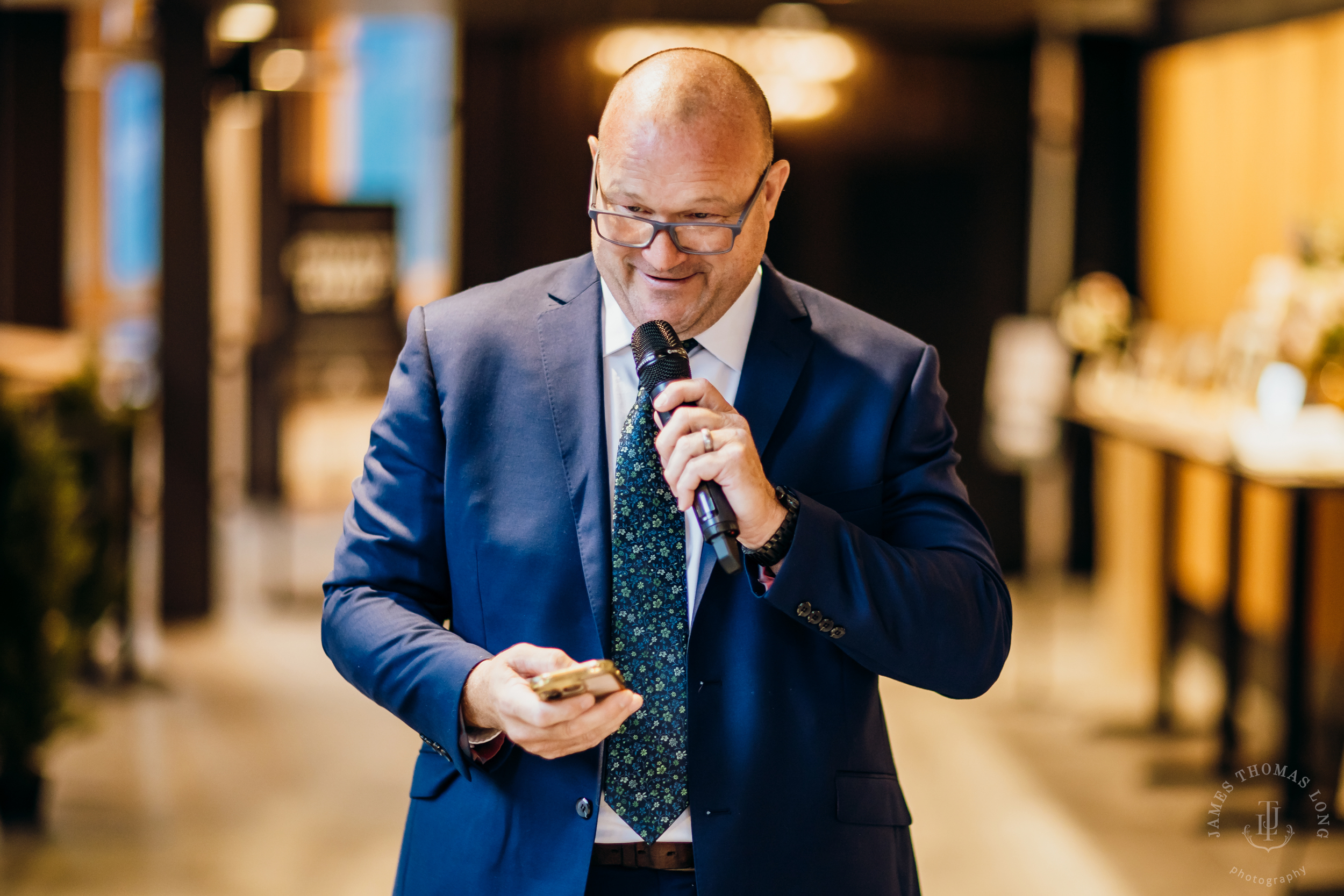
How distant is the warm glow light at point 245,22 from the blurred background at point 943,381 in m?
0.02

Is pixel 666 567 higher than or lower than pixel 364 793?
higher

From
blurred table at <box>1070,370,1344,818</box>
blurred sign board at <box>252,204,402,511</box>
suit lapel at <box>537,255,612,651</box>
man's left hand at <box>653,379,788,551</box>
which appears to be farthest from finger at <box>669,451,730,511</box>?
blurred sign board at <box>252,204,402,511</box>

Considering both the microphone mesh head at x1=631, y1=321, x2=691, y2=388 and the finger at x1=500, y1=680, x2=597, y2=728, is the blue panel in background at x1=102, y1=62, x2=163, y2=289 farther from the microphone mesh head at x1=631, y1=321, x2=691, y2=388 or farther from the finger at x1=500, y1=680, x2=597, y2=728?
the finger at x1=500, y1=680, x2=597, y2=728

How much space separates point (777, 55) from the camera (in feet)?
22.7

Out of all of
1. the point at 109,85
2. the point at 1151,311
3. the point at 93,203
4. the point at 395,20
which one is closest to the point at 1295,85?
the point at 1151,311

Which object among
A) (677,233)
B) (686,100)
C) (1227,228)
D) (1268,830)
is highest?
(1227,228)

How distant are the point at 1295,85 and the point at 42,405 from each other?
16.9 feet

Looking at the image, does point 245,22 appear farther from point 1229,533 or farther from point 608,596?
point 608,596

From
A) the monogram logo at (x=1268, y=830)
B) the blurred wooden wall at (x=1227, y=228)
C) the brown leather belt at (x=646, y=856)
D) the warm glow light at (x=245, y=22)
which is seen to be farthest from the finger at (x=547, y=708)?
the warm glow light at (x=245, y=22)

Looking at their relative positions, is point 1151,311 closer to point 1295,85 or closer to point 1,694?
point 1295,85

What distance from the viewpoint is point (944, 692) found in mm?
1439

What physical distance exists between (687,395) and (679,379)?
6 centimetres

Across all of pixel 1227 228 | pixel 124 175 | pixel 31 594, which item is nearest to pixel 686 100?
pixel 31 594

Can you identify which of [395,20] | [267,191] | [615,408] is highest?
[395,20]
